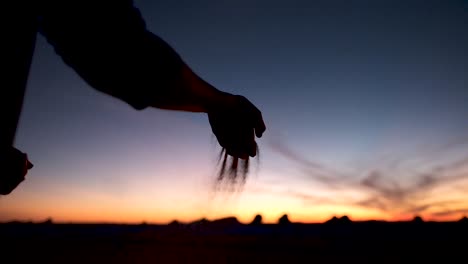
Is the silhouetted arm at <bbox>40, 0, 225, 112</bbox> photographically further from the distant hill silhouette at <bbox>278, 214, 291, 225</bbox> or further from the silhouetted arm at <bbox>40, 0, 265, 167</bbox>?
the distant hill silhouette at <bbox>278, 214, 291, 225</bbox>

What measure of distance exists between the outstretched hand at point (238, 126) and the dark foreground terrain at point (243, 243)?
9.68 ft

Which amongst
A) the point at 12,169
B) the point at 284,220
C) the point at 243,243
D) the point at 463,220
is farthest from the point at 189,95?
the point at 284,220

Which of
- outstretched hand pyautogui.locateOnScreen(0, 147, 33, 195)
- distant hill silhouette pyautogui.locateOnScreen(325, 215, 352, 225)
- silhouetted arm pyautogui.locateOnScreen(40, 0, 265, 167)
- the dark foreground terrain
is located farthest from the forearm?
distant hill silhouette pyautogui.locateOnScreen(325, 215, 352, 225)

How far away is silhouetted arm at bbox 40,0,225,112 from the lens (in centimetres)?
73

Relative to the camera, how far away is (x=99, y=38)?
2.44 feet

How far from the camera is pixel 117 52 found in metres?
0.76

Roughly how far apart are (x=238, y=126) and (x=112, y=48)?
458mm

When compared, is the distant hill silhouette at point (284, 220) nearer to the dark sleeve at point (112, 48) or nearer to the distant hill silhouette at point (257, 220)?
the distant hill silhouette at point (257, 220)

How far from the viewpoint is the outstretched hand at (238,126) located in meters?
1.01

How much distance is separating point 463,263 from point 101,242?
9073 mm

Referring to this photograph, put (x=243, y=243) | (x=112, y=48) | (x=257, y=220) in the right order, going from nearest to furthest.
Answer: (x=112, y=48)
(x=243, y=243)
(x=257, y=220)

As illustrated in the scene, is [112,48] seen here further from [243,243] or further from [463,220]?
[463,220]

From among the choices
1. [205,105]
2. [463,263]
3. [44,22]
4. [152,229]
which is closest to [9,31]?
[44,22]

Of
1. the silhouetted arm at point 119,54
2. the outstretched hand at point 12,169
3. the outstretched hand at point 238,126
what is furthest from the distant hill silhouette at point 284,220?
the silhouetted arm at point 119,54
